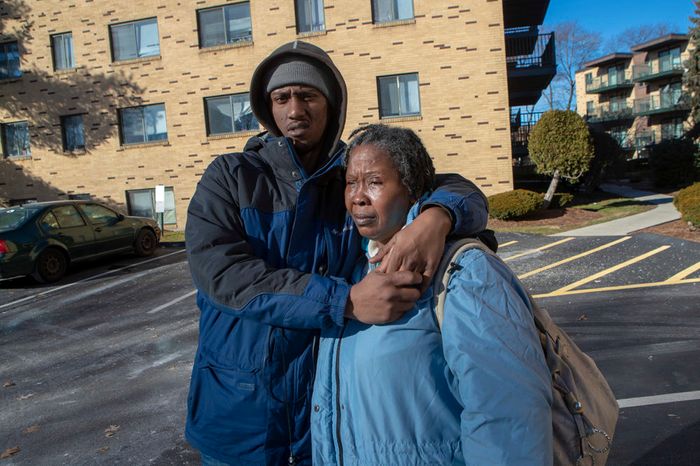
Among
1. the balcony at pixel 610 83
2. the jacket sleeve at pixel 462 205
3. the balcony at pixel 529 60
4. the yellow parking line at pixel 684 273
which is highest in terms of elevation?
the balcony at pixel 610 83

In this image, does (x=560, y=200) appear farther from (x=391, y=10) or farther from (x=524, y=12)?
(x=524, y=12)

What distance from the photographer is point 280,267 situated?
1.82 m

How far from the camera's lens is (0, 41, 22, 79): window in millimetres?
20516

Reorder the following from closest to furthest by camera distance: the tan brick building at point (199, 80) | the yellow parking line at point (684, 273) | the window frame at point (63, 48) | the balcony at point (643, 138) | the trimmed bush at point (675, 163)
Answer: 1. the yellow parking line at point (684, 273)
2. the tan brick building at point (199, 80)
3. the window frame at point (63, 48)
4. the trimmed bush at point (675, 163)
5. the balcony at point (643, 138)

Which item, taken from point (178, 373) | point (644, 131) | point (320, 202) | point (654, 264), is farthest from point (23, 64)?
point (644, 131)

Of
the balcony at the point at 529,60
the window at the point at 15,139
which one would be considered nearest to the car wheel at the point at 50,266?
the window at the point at 15,139

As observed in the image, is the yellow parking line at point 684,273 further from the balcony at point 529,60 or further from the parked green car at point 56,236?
the balcony at point 529,60

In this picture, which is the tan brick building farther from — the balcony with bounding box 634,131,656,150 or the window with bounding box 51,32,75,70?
the balcony with bounding box 634,131,656,150

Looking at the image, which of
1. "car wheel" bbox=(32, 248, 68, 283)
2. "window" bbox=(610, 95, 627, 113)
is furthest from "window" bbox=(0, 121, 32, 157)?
"window" bbox=(610, 95, 627, 113)

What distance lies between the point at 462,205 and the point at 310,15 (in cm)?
1751

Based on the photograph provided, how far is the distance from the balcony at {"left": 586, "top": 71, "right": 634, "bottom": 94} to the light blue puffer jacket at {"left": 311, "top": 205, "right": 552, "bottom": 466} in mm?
58649

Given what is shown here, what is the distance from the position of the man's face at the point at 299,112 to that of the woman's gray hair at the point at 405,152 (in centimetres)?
23

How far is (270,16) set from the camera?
17.8m

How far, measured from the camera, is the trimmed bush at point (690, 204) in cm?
1123
